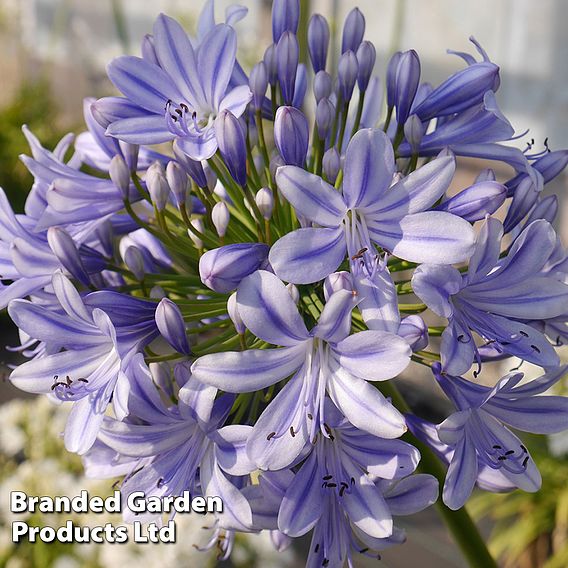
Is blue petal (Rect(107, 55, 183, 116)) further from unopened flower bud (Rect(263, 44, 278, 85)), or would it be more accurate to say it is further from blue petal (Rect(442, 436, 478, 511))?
blue petal (Rect(442, 436, 478, 511))

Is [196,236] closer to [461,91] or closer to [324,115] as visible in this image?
[324,115]

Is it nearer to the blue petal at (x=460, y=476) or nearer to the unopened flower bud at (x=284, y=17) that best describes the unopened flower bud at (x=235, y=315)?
the blue petal at (x=460, y=476)

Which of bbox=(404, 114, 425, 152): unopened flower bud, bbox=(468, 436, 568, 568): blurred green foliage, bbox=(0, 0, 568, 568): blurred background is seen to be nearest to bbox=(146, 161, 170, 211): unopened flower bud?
bbox=(404, 114, 425, 152): unopened flower bud

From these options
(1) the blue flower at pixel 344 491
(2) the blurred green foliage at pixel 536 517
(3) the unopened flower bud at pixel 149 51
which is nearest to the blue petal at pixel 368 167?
(1) the blue flower at pixel 344 491

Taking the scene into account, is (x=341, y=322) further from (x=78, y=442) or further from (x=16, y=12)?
(x=16, y=12)

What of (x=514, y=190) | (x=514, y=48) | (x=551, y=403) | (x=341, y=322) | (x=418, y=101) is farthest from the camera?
(x=514, y=48)

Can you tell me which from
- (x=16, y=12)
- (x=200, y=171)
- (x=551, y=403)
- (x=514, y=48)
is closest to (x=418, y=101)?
(x=200, y=171)

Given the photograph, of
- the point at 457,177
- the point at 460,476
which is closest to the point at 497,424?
the point at 460,476

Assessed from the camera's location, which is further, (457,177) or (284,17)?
(457,177)
